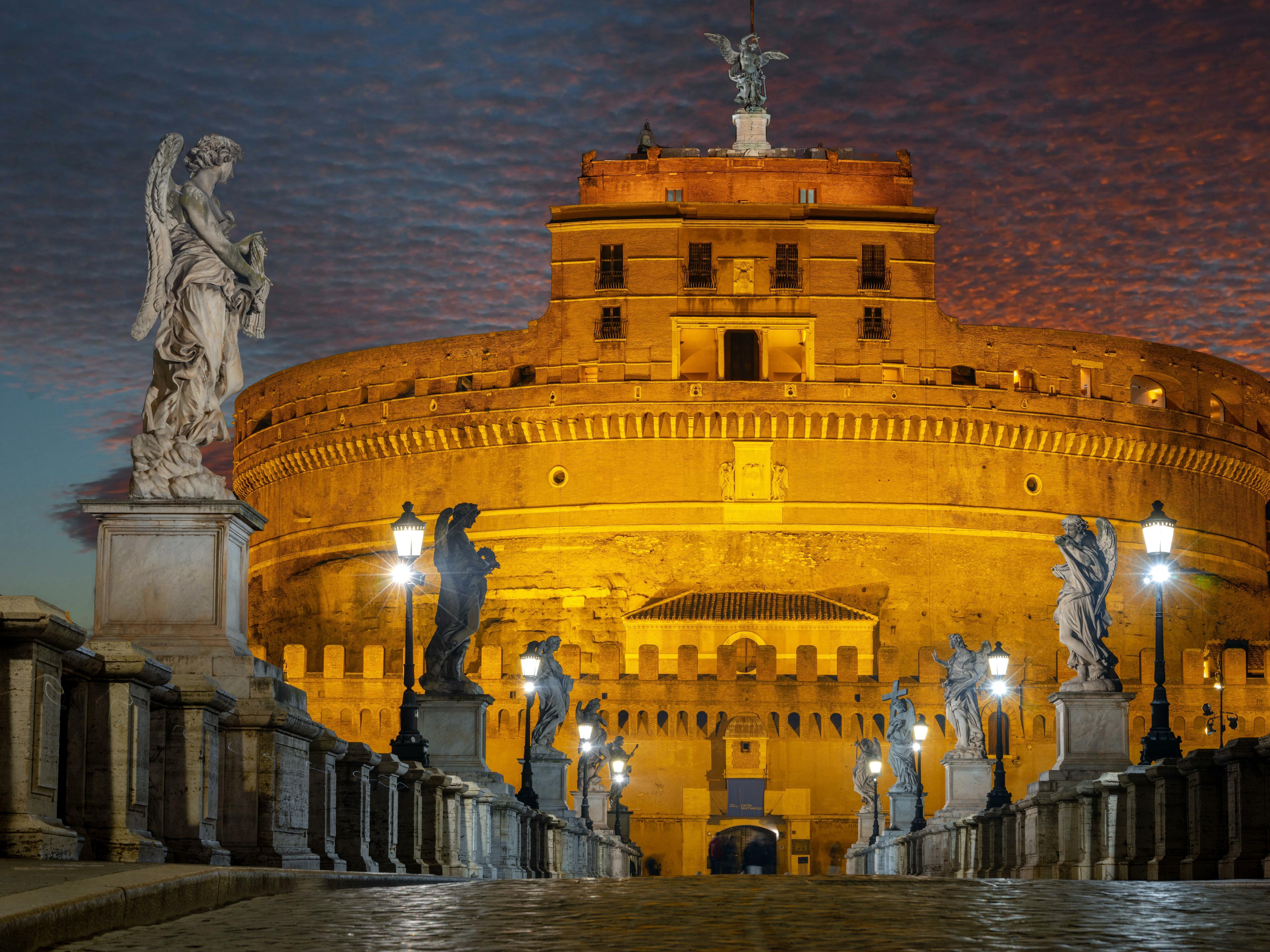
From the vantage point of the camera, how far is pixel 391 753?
13.2 meters

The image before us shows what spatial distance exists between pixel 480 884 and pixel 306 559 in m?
53.8

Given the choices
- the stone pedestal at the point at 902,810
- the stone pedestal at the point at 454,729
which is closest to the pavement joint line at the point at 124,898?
the stone pedestal at the point at 454,729

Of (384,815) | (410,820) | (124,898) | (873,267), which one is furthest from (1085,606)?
(873,267)

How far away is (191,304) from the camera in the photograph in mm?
9938

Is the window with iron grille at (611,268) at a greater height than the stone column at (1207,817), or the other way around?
the window with iron grille at (611,268)

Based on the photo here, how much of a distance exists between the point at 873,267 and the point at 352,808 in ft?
159

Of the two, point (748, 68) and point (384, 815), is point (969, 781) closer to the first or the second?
point (384, 815)

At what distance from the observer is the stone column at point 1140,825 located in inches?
499

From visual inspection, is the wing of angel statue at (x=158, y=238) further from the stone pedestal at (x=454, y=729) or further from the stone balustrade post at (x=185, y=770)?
the stone pedestal at (x=454, y=729)

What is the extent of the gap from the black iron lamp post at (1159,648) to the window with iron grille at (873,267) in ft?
132

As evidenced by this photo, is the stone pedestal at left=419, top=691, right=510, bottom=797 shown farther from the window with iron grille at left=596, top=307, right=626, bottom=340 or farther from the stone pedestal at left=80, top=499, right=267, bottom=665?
the window with iron grille at left=596, top=307, right=626, bottom=340

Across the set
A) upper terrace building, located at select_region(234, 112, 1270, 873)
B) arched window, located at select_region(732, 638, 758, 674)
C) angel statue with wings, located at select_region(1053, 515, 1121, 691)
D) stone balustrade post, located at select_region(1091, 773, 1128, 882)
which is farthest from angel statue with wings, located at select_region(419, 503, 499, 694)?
upper terrace building, located at select_region(234, 112, 1270, 873)

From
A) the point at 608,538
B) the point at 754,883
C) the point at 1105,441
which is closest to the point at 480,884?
the point at 754,883

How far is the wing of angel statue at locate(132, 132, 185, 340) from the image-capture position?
32.5 feet
